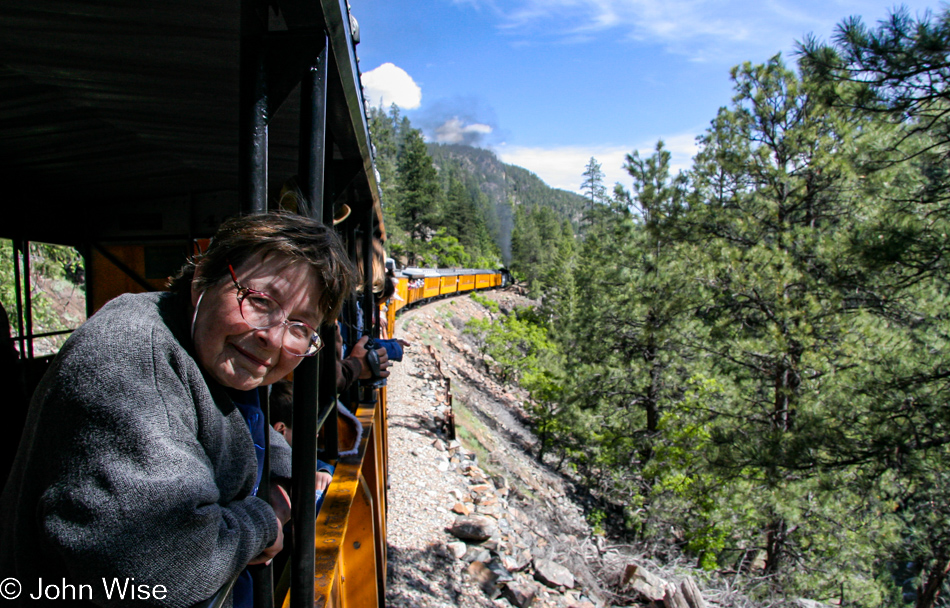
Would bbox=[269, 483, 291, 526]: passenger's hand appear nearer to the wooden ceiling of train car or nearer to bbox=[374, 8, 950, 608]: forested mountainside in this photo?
the wooden ceiling of train car

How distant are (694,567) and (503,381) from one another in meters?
12.4

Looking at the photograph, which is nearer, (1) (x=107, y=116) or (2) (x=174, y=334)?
(2) (x=174, y=334)

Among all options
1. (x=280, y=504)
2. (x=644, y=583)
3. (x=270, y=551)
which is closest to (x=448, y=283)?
(x=644, y=583)

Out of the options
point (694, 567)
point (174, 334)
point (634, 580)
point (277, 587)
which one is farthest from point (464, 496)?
point (174, 334)

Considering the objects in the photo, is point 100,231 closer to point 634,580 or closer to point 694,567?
point 634,580

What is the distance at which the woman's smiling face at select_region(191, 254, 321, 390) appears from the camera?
3.51 ft

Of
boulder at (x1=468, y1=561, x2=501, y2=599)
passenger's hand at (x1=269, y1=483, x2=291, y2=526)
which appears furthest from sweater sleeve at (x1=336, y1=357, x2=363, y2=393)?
boulder at (x1=468, y1=561, x2=501, y2=599)

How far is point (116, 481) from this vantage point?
80 cm

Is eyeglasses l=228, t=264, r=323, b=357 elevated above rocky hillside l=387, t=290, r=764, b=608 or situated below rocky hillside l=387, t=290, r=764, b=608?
above

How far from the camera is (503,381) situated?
21094 millimetres

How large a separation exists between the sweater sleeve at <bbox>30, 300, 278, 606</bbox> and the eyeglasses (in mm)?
156

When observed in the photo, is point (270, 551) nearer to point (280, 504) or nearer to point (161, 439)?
point (280, 504)

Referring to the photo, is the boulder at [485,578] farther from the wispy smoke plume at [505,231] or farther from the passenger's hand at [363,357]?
the wispy smoke plume at [505,231]

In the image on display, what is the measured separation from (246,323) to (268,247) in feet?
0.55
